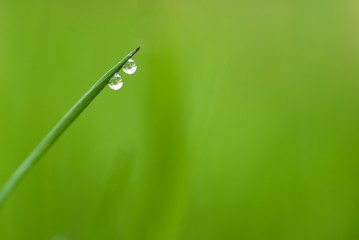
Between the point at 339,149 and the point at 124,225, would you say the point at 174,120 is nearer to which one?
the point at 124,225

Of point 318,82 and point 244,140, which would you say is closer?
point 244,140

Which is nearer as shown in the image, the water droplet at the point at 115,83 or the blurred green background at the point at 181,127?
the water droplet at the point at 115,83

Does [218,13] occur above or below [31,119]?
above

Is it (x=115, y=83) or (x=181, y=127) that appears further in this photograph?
(x=181, y=127)

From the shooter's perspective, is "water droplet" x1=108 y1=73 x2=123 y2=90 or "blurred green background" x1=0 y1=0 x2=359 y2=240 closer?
"water droplet" x1=108 y1=73 x2=123 y2=90

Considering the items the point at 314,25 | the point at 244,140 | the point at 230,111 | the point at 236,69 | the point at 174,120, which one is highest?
the point at 314,25

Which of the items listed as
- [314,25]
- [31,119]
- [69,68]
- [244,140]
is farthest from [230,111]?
[314,25]

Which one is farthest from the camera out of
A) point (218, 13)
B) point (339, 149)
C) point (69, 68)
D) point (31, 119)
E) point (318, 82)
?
point (218, 13)

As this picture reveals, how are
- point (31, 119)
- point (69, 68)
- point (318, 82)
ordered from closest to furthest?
point (31, 119)
point (69, 68)
point (318, 82)
